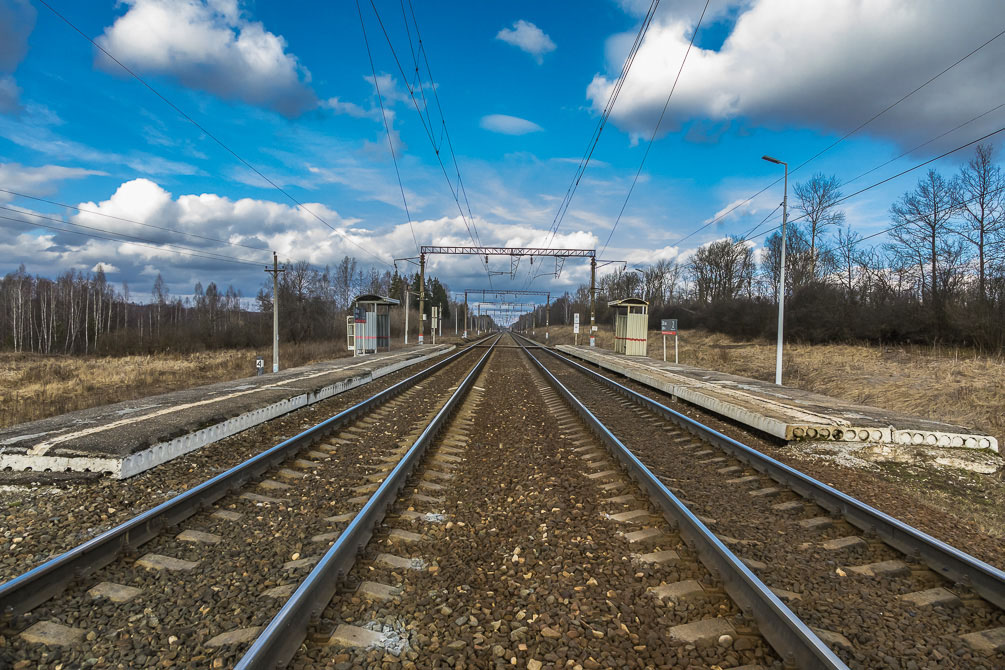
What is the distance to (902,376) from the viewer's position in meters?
16.8

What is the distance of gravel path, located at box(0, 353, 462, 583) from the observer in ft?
12.6

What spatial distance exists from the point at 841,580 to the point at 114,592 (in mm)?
4859

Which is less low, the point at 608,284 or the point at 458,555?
the point at 608,284

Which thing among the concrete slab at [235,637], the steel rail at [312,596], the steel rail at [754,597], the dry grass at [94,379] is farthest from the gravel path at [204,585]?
the dry grass at [94,379]

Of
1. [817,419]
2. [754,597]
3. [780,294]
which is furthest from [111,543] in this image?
[780,294]

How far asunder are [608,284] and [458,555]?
101 m

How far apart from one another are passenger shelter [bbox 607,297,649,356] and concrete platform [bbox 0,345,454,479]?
67.2ft

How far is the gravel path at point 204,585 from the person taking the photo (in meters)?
2.66

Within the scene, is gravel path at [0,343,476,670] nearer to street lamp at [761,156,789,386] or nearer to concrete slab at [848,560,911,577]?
concrete slab at [848,560,911,577]

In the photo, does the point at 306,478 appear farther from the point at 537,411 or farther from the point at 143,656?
the point at 537,411

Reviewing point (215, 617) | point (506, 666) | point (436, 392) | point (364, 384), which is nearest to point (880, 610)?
point (506, 666)

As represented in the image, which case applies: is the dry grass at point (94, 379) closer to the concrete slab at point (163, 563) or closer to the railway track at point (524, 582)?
the concrete slab at point (163, 563)

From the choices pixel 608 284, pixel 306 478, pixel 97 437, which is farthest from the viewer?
pixel 608 284

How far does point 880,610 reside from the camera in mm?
3123
